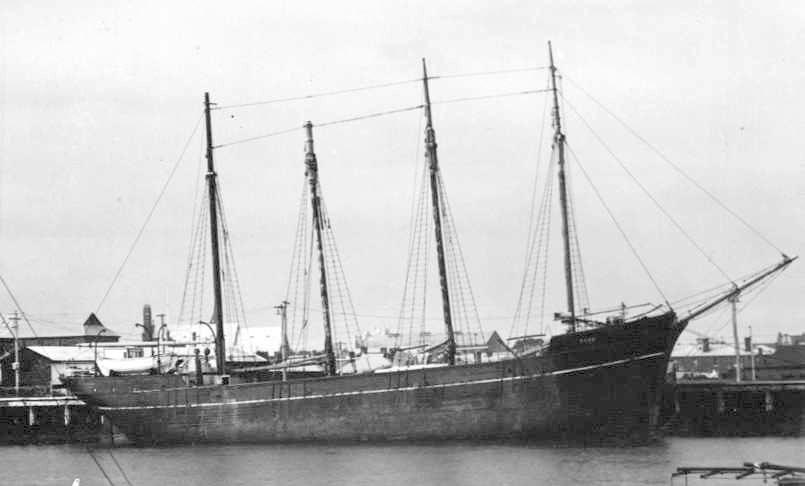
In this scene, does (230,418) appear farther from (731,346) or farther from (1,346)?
(731,346)

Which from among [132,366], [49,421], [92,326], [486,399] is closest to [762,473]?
[486,399]

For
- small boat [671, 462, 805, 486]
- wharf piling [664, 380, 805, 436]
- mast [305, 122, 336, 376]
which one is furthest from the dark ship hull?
small boat [671, 462, 805, 486]

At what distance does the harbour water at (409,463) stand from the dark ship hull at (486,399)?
3.06ft

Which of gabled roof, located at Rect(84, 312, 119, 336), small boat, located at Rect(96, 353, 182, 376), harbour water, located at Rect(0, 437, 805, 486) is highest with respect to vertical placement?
gabled roof, located at Rect(84, 312, 119, 336)

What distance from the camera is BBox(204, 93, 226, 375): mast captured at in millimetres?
47344

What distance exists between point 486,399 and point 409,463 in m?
5.52

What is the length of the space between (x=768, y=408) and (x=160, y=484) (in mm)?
26455

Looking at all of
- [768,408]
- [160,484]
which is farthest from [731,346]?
[160,484]

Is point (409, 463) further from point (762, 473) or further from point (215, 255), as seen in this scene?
point (762, 473)

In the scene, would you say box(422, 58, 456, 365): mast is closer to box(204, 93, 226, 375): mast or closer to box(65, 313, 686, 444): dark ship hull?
box(65, 313, 686, 444): dark ship hull

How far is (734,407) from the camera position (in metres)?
49.2

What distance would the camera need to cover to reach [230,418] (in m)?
45.7

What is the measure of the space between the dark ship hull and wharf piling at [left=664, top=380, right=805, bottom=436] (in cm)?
793

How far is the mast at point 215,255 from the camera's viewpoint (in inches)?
1864
